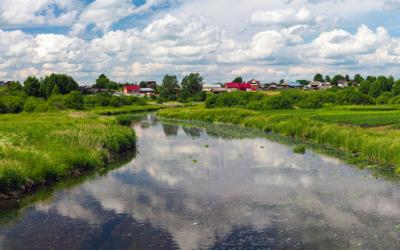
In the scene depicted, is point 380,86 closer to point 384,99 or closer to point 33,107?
point 384,99

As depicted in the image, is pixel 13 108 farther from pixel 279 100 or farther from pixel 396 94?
pixel 396 94

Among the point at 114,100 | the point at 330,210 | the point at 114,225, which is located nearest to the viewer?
the point at 114,225

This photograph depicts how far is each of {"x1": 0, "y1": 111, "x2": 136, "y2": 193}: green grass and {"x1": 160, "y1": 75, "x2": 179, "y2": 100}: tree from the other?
120 metres

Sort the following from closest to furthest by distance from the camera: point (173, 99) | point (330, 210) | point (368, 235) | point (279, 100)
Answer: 1. point (368, 235)
2. point (330, 210)
3. point (279, 100)
4. point (173, 99)

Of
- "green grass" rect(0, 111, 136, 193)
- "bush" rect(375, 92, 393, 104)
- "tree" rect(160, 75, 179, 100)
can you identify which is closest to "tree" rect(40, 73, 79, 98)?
"tree" rect(160, 75, 179, 100)

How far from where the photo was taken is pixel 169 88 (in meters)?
163

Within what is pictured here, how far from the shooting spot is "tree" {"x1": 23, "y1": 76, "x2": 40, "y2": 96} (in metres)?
120

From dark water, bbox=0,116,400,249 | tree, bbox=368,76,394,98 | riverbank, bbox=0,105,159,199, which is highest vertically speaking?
tree, bbox=368,76,394,98

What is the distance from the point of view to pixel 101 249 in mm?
14656

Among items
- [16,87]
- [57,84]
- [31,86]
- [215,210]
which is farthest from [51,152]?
[57,84]

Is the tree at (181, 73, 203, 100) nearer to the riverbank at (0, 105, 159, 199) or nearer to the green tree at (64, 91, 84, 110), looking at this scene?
the green tree at (64, 91, 84, 110)

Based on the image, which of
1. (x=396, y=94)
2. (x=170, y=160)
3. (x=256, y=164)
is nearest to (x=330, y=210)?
(x=256, y=164)

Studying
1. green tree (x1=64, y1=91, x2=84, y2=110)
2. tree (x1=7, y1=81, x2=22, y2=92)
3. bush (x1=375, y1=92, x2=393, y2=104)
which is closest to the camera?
bush (x1=375, y1=92, x2=393, y2=104)

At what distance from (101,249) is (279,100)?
80097mm
